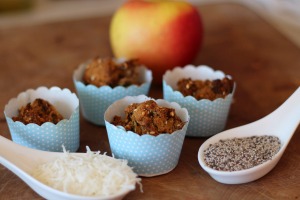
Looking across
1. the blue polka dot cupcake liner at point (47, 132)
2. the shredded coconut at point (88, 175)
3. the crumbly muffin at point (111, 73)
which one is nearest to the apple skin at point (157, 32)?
the crumbly muffin at point (111, 73)

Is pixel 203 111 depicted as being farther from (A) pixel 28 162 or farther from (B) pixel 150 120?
(A) pixel 28 162

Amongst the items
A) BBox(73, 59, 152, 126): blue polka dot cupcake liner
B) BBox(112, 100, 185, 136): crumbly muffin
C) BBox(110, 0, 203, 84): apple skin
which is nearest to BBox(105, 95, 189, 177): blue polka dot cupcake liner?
BBox(112, 100, 185, 136): crumbly muffin

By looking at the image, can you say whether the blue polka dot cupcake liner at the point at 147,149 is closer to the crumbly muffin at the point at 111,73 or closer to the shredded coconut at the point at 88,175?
the shredded coconut at the point at 88,175

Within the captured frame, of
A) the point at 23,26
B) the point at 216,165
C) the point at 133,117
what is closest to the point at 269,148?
the point at 216,165

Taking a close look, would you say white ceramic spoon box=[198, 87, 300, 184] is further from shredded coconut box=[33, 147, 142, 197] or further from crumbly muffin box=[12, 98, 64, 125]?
crumbly muffin box=[12, 98, 64, 125]

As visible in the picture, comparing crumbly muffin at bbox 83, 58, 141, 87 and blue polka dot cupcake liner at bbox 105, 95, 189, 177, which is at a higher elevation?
crumbly muffin at bbox 83, 58, 141, 87

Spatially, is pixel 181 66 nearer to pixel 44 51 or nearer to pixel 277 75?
pixel 277 75
